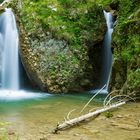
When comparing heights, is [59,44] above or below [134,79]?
above

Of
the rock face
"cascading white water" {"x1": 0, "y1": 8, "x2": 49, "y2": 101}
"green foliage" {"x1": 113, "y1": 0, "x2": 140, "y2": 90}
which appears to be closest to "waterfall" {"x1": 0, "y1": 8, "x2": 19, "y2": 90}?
"cascading white water" {"x1": 0, "y1": 8, "x2": 49, "y2": 101}

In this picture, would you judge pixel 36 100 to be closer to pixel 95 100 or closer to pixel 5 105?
pixel 5 105

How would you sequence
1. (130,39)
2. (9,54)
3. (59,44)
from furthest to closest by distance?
(9,54), (59,44), (130,39)

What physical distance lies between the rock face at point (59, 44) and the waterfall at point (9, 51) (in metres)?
0.48

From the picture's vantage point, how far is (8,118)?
810 centimetres

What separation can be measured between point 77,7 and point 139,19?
119 inches

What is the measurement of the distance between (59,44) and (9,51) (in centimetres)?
188

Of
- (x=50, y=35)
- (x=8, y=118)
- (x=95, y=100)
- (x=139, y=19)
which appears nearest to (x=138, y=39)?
(x=139, y=19)

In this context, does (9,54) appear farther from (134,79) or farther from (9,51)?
(134,79)

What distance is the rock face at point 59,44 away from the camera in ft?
40.4

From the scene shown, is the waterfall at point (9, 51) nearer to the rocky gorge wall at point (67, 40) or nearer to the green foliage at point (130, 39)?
the rocky gorge wall at point (67, 40)

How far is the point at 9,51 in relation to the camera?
13188 mm

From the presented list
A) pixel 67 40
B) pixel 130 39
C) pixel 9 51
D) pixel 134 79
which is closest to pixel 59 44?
pixel 67 40


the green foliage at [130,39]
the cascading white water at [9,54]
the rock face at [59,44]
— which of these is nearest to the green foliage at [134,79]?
the green foliage at [130,39]
